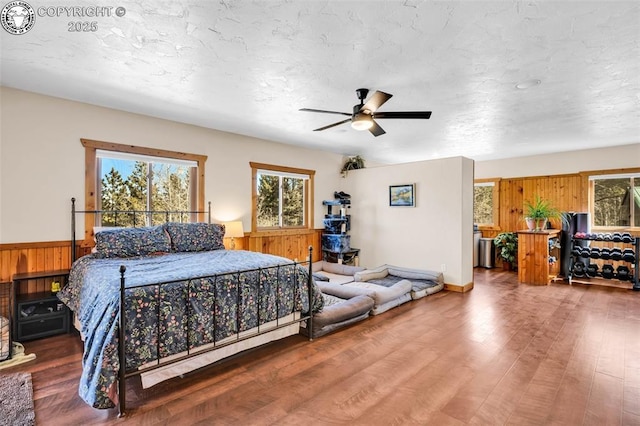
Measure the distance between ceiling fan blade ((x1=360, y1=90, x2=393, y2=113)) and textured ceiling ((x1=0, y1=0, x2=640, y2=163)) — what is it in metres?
0.26

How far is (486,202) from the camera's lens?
331 inches

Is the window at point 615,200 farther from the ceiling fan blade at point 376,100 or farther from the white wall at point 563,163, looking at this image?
the ceiling fan blade at point 376,100

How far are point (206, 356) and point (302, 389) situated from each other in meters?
0.85

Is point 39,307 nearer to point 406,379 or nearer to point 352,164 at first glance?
point 406,379

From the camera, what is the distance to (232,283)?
2740 millimetres

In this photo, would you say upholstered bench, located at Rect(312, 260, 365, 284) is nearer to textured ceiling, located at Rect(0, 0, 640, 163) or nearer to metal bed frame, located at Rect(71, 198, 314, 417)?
metal bed frame, located at Rect(71, 198, 314, 417)

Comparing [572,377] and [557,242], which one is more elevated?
[557,242]

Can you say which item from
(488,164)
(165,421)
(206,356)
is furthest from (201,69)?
(488,164)

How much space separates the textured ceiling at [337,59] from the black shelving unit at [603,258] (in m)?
2.15

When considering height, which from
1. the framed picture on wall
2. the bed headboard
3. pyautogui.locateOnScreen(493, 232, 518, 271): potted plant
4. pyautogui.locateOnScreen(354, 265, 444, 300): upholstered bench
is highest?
the framed picture on wall

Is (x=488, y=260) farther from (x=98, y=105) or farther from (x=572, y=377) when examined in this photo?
(x=98, y=105)

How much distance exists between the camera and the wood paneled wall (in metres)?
6.97

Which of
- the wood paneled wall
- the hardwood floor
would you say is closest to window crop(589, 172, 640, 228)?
the wood paneled wall

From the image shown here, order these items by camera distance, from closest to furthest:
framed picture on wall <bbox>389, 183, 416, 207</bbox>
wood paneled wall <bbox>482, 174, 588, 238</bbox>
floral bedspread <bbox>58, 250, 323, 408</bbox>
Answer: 1. floral bedspread <bbox>58, 250, 323, 408</bbox>
2. framed picture on wall <bbox>389, 183, 416, 207</bbox>
3. wood paneled wall <bbox>482, 174, 588, 238</bbox>
